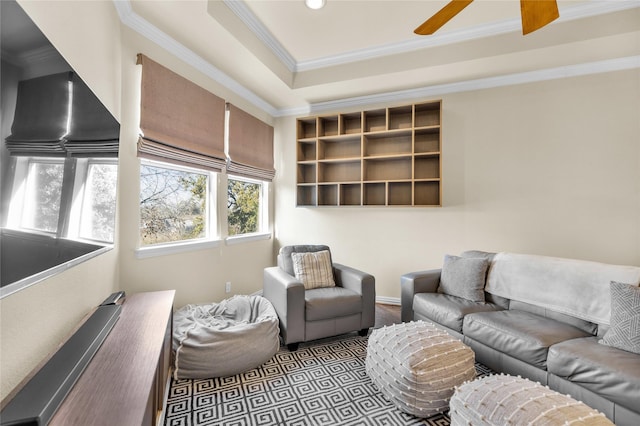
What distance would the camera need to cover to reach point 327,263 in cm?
309

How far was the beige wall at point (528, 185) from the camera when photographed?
288 centimetres

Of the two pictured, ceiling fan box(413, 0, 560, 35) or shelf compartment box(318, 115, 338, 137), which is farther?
shelf compartment box(318, 115, 338, 137)

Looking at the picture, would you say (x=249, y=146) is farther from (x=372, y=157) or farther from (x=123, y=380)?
(x=123, y=380)

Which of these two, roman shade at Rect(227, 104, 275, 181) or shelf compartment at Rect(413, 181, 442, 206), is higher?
roman shade at Rect(227, 104, 275, 181)

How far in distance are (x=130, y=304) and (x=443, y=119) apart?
365 centimetres

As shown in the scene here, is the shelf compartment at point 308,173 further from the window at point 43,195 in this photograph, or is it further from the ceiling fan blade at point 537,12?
the window at point 43,195

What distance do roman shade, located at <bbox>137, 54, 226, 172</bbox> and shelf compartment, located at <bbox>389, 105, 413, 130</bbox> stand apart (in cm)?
206

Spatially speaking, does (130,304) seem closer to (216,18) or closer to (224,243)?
(224,243)

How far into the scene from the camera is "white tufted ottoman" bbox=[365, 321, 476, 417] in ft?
5.54

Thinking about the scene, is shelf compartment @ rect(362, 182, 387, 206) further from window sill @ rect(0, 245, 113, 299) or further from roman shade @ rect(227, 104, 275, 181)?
window sill @ rect(0, 245, 113, 299)

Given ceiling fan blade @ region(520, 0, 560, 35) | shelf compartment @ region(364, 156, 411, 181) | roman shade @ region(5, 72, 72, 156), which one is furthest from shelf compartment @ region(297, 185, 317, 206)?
roman shade @ region(5, 72, 72, 156)

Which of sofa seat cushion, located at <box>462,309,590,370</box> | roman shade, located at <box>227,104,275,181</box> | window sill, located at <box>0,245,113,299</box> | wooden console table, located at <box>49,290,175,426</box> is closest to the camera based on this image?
window sill, located at <box>0,245,113,299</box>

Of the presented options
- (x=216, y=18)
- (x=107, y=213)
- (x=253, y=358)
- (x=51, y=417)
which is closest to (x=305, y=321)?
(x=253, y=358)

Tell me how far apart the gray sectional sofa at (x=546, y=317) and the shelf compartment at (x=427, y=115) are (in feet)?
5.45
